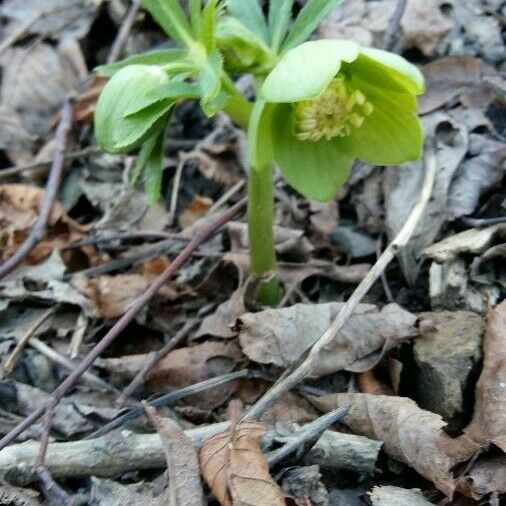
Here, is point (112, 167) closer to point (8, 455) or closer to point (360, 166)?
point (360, 166)

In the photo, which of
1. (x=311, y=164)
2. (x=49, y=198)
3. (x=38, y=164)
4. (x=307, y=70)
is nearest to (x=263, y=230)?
(x=311, y=164)

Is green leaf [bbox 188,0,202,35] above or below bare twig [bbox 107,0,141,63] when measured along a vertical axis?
above

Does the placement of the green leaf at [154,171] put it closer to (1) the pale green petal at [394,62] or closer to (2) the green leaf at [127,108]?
(2) the green leaf at [127,108]

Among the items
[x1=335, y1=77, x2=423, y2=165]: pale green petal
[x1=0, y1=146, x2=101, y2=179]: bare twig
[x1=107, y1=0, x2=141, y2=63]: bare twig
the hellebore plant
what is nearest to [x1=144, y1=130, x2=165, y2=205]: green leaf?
the hellebore plant

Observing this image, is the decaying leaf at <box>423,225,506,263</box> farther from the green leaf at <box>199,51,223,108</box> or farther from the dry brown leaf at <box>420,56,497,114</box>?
the green leaf at <box>199,51,223,108</box>

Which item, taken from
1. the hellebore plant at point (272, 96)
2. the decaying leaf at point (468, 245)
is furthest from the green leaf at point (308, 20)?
the decaying leaf at point (468, 245)

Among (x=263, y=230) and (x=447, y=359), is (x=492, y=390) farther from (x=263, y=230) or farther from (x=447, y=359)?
(x=263, y=230)
